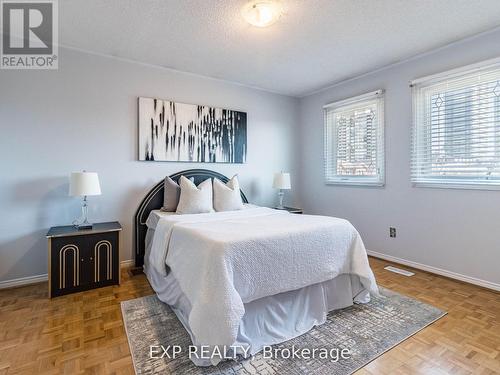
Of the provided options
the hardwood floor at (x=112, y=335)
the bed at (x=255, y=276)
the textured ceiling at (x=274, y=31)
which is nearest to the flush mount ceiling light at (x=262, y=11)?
the textured ceiling at (x=274, y=31)

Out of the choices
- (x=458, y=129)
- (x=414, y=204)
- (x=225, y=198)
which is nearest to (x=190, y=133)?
(x=225, y=198)

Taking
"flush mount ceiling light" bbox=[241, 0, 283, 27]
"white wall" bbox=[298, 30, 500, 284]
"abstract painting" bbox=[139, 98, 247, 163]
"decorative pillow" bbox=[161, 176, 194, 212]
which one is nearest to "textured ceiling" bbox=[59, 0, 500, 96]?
"flush mount ceiling light" bbox=[241, 0, 283, 27]

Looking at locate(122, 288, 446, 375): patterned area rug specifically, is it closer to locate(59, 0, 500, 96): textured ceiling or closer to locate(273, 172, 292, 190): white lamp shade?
locate(273, 172, 292, 190): white lamp shade

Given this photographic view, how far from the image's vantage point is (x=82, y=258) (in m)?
2.63

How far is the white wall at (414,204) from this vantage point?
2709mm

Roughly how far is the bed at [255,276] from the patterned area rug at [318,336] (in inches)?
2.8

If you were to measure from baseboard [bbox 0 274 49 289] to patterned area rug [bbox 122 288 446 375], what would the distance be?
121 centimetres

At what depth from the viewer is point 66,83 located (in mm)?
2939

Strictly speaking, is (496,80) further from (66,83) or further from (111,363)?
(66,83)

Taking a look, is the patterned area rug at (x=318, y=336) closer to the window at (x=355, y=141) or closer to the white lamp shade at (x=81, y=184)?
the white lamp shade at (x=81, y=184)

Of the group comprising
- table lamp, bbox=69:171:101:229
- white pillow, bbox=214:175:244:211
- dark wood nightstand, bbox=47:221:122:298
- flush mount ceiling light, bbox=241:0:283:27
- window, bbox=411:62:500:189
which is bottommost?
dark wood nightstand, bbox=47:221:122:298

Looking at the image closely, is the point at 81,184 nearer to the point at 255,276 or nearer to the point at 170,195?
the point at 170,195

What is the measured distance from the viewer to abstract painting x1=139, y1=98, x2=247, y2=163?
3.37 m

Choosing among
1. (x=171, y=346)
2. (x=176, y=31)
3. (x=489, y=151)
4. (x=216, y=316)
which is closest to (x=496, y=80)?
(x=489, y=151)
